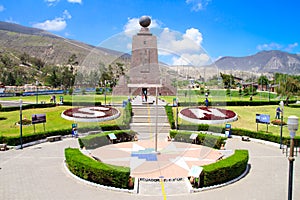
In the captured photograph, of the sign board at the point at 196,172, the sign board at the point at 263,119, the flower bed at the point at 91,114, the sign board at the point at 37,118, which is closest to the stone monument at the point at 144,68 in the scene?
the flower bed at the point at 91,114

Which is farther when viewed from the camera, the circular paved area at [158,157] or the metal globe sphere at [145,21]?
the metal globe sphere at [145,21]

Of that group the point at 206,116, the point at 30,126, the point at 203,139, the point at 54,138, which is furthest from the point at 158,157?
the point at 30,126

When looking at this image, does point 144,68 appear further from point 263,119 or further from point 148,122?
point 263,119

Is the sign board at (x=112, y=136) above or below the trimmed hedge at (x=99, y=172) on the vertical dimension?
above

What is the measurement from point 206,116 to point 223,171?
630 inches

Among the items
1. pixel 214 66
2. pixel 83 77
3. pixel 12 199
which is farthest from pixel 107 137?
pixel 214 66

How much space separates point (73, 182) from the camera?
42.1ft

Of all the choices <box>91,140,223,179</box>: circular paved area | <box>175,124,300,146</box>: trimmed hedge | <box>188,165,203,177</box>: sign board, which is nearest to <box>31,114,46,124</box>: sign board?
<box>91,140,223,179</box>: circular paved area

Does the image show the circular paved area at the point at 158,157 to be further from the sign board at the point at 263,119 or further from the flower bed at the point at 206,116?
the flower bed at the point at 206,116

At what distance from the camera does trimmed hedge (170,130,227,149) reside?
1917 cm

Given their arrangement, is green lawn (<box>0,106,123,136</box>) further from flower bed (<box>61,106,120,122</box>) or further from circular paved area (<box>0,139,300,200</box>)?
circular paved area (<box>0,139,300,200</box>)

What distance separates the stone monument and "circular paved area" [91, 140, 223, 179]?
14.3 ft

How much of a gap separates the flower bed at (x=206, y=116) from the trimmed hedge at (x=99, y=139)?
831 centimetres

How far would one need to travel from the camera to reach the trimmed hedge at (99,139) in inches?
731
